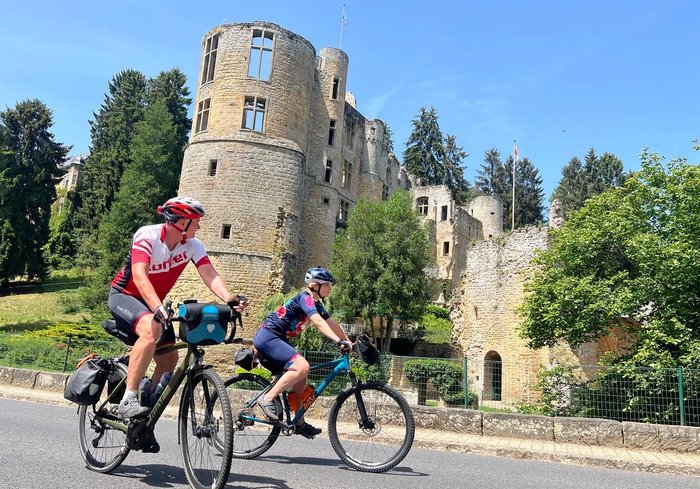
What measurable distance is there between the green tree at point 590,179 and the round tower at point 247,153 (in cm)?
3929

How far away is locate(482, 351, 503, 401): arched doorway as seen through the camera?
950 inches

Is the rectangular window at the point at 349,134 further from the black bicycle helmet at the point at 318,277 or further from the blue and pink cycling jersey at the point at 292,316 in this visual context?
the blue and pink cycling jersey at the point at 292,316

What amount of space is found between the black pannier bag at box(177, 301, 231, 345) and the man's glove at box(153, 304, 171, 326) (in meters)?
0.11

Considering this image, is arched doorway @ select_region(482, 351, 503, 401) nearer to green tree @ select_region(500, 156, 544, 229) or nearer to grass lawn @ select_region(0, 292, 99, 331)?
grass lawn @ select_region(0, 292, 99, 331)

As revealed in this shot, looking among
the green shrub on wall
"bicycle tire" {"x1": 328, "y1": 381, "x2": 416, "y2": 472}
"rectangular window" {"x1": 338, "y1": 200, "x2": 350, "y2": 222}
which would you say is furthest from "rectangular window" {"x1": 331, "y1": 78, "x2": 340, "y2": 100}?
"bicycle tire" {"x1": 328, "y1": 381, "x2": 416, "y2": 472}

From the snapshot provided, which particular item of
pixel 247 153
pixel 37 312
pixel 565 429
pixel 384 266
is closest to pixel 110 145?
pixel 37 312

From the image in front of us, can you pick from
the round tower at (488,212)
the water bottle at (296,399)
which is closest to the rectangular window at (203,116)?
the water bottle at (296,399)

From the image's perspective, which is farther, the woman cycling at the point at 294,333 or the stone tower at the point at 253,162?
the stone tower at the point at 253,162

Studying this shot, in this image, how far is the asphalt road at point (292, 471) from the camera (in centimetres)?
454

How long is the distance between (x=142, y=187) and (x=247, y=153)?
16249 millimetres

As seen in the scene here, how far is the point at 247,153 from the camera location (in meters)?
31.8

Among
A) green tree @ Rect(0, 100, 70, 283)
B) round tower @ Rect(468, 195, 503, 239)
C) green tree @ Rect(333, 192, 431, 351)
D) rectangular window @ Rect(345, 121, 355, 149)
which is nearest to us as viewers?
green tree @ Rect(333, 192, 431, 351)

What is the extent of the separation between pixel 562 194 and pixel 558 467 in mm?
62768

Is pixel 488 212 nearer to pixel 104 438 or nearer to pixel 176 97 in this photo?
pixel 176 97
